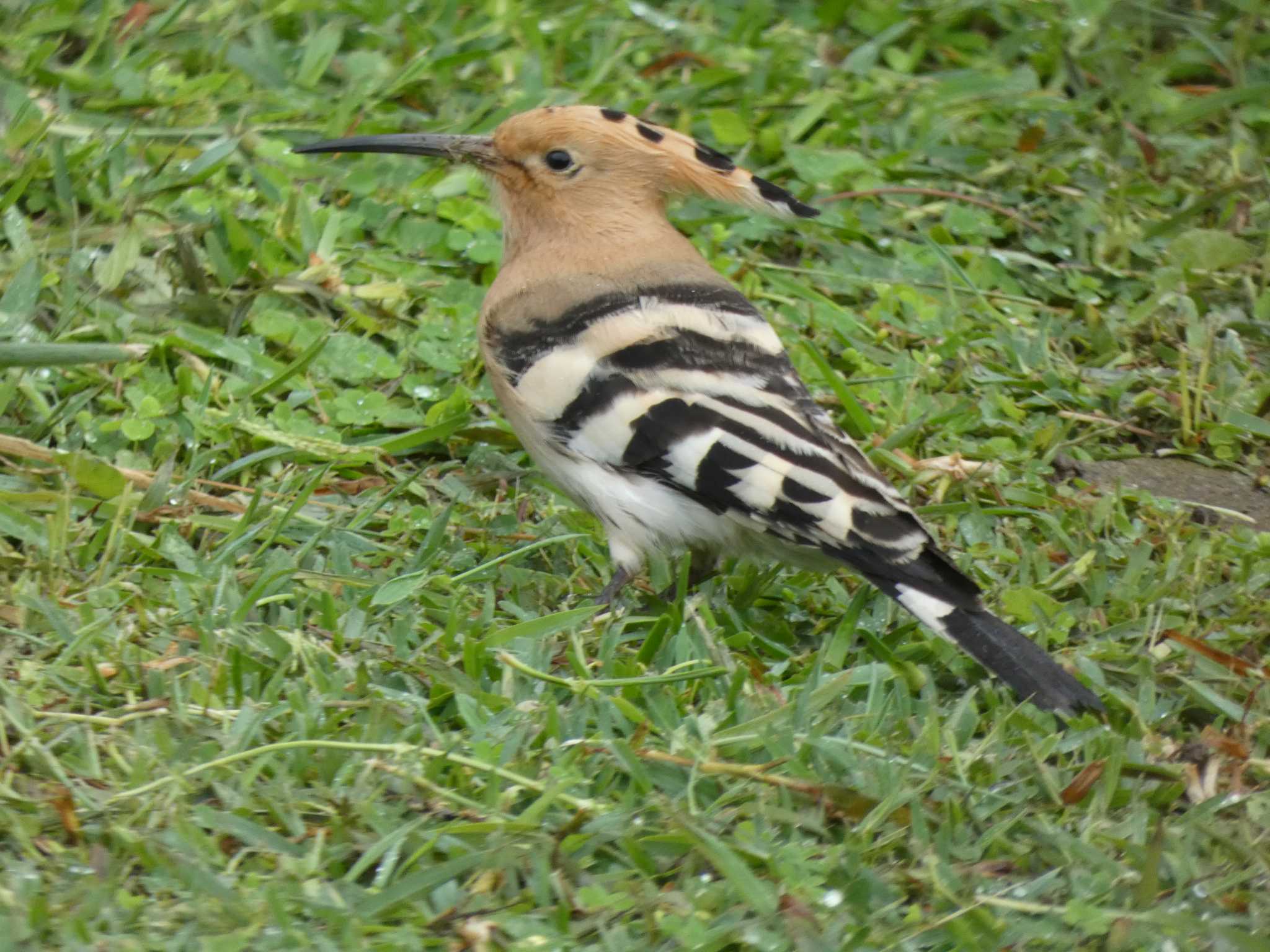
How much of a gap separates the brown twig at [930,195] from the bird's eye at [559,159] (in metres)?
1.40

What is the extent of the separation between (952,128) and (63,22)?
2788mm

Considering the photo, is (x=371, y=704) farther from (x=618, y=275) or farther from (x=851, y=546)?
(x=618, y=275)

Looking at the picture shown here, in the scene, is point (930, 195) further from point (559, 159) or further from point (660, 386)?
point (660, 386)

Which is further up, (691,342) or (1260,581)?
(691,342)

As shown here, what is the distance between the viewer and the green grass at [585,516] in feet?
9.36

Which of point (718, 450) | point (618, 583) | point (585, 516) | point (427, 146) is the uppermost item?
point (427, 146)

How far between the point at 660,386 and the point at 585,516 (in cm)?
59

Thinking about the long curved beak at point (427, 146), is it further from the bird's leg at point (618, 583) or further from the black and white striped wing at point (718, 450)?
the bird's leg at point (618, 583)

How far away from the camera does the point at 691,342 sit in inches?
146

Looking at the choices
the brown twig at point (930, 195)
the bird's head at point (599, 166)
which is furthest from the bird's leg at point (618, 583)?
the brown twig at point (930, 195)

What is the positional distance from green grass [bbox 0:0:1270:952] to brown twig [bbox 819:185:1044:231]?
27 millimetres

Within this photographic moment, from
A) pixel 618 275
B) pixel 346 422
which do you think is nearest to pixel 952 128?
pixel 618 275

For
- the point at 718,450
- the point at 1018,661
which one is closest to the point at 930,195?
the point at 718,450

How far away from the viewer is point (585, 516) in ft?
13.4
